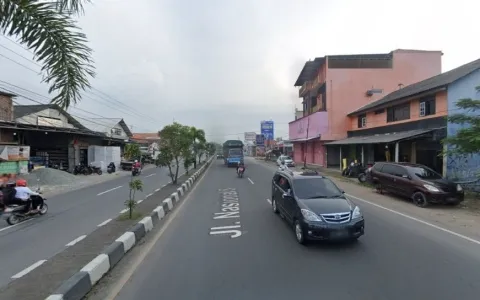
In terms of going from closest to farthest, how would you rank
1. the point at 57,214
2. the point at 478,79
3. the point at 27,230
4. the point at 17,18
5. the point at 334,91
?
the point at 17,18
the point at 27,230
the point at 57,214
the point at 478,79
the point at 334,91

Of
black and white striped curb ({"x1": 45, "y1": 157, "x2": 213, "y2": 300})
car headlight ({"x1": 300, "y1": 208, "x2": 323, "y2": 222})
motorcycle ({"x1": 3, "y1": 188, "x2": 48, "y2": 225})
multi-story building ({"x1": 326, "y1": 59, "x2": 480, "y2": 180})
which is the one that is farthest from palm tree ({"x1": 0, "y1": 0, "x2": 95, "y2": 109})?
multi-story building ({"x1": 326, "y1": 59, "x2": 480, "y2": 180})

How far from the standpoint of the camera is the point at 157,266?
19.0 ft

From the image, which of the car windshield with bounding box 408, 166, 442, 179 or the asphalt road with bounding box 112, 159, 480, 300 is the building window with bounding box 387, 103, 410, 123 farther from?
the asphalt road with bounding box 112, 159, 480, 300

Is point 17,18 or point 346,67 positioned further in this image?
point 346,67

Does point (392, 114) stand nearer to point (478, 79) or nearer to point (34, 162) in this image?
point (478, 79)

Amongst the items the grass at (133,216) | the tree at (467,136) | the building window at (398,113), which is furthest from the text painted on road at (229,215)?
the building window at (398,113)

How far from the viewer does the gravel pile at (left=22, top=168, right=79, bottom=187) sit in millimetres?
21797

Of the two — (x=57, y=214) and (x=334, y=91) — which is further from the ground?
(x=334, y=91)

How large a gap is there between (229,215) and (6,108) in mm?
26326

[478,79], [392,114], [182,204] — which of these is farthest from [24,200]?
[392,114]

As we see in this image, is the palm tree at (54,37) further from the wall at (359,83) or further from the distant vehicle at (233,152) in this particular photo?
the distant vehicle at (233,152)

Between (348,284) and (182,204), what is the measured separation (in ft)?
30.6

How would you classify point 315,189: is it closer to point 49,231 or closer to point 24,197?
point 49,231

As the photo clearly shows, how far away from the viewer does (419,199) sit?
1263 centimetres
